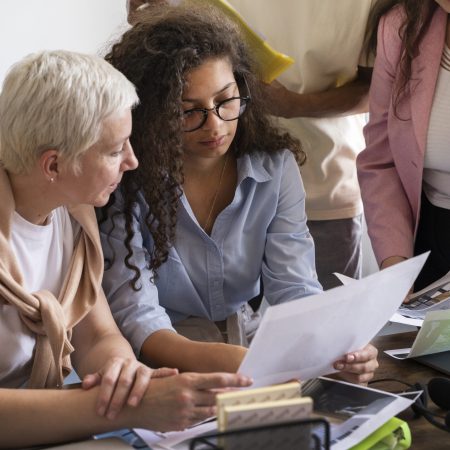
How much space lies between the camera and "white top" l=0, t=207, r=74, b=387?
4.68ft

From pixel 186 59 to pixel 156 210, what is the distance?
1.04ft

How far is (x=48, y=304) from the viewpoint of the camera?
1.41 m

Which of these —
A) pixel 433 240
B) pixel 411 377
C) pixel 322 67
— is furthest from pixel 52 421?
pixel 322 67

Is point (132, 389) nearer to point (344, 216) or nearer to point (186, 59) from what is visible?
point (186, 59)

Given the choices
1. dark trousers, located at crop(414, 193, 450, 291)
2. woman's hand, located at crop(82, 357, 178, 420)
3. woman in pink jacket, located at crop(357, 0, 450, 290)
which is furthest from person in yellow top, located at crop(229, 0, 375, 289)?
woman's hand, located at crop(82, 357, 178, 420)

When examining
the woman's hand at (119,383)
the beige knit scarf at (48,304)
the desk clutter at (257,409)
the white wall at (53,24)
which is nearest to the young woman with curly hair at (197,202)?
the beige knit scarf at (48,304)

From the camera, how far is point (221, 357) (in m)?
1.51

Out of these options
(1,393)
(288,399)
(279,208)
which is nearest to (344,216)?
(279,208)

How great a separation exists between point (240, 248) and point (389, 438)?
0.74 meters

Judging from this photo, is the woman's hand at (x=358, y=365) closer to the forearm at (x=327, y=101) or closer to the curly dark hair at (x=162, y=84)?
the curly dark hair at (x=162, y=84)

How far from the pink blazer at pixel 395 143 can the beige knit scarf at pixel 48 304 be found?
0.77 meters

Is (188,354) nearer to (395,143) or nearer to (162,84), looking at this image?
(162,84)

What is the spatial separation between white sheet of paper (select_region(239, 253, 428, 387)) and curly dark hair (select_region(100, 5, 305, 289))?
538 millimetres

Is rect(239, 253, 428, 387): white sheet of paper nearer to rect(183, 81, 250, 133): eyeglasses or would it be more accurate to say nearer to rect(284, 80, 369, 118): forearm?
rect(183, 81, 250, 133): eyeglasses
